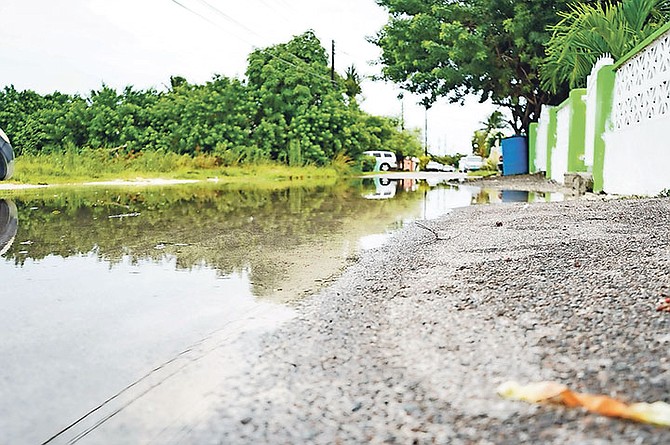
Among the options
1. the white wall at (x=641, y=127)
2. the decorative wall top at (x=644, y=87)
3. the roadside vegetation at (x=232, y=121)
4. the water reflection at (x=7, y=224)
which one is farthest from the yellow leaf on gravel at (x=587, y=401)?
the roadside vegetation at (x=232, y=121)

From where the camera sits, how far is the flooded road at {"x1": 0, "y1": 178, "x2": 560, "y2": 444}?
186cm

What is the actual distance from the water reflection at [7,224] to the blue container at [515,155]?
Answer: 1623 centimetres

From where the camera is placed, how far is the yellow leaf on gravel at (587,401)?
1.46 m

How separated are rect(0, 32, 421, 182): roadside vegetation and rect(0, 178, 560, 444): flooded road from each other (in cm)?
1620

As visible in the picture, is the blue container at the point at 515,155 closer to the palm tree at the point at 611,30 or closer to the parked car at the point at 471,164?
the palm tree at the point at 611,30

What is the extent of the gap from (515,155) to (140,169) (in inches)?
467

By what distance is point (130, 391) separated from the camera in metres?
1.93

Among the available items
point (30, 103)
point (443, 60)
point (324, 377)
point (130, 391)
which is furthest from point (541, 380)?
point (30, 103)

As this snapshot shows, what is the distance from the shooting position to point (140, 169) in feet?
62.4

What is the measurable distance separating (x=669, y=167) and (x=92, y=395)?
6.38 meters

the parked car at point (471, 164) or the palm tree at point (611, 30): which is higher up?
the palm tree at point (611, 30)

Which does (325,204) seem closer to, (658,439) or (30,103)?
(658,439)

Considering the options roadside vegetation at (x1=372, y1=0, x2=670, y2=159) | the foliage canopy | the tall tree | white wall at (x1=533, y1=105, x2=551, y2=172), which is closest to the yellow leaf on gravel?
roadside vegetation at (x1=372, y1=0, x2=670, y2=159)

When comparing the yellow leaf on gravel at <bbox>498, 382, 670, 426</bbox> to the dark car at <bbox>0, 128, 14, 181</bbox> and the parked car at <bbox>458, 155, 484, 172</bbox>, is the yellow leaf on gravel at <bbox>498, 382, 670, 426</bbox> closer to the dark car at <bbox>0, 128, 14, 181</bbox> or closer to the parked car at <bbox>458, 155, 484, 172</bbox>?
the dark car at <bbox>0, 128, 14, 181</bbox>
